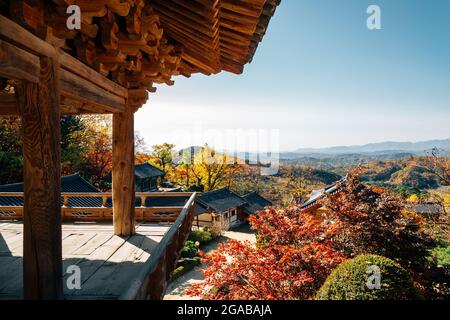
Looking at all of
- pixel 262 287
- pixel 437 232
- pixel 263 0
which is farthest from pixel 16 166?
pixel 437 232

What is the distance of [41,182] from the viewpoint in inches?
96.5

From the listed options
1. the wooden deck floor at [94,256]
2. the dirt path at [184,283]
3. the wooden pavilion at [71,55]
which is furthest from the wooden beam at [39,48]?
the dirt path at [184,283]

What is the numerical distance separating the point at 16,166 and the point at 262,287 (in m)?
20.5

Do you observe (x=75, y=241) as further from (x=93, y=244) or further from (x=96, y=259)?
(x=96, y=259)

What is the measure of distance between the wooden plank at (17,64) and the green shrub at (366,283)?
7.39 m

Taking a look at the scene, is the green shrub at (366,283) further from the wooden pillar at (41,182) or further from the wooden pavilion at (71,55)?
the wooden pillar at (41,182)

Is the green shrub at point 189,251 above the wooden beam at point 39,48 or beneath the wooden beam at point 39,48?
beneath

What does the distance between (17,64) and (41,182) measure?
97 centimetres

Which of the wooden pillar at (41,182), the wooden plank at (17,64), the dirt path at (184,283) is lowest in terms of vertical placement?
the dirt path at (184,283)

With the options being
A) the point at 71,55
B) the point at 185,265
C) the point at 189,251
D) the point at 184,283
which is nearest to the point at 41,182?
the point at 71,55

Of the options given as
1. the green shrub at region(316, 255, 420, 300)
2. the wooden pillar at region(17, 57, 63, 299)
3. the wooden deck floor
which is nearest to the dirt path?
the green shrub at region(316, 255, 420, 300)

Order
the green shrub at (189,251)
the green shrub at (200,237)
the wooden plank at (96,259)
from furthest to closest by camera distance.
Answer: the green shrub at (200,237) → the green shrub at (189,251) → the wooden plank at (96,259)

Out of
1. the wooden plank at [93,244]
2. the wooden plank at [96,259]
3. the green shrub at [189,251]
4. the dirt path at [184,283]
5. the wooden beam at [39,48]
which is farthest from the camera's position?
the green shrub at [189,251]

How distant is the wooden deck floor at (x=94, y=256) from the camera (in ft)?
11.8
